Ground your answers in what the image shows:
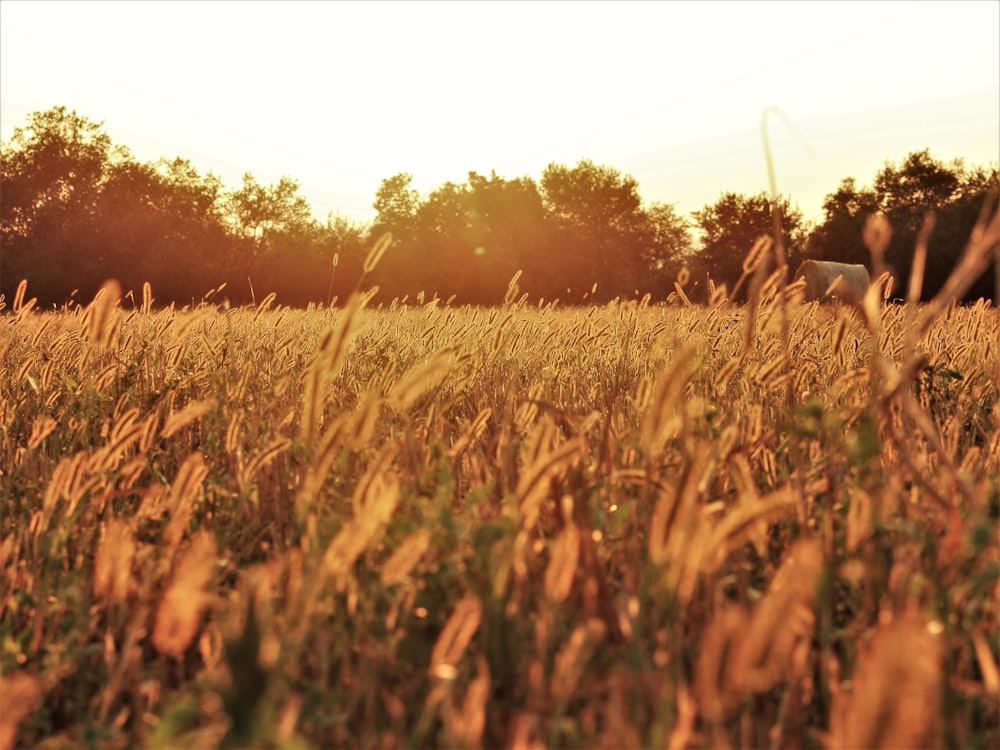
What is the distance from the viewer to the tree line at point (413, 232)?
33.5m

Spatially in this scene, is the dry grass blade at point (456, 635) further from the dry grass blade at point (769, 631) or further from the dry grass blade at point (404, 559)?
the dry grass blade at point (769, 631)

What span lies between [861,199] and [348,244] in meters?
23.3

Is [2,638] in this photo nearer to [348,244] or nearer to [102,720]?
[102,720]

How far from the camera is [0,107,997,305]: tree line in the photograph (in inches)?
1320

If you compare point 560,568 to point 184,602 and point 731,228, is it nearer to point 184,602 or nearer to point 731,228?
point 184,602

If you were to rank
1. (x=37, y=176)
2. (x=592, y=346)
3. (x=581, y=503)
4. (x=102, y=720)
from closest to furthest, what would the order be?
(x=102, y=720)
(x=581, y=503)
(x=592, y=346)
(x=37, y=176)

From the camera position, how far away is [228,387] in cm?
259

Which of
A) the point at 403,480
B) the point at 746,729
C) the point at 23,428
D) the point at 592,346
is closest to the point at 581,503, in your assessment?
the point at 403,480

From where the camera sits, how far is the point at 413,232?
4078 cm

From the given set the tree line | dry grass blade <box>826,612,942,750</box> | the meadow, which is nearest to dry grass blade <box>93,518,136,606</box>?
the meadow

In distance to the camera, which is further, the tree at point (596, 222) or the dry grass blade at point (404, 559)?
the tree at point (596, 222)

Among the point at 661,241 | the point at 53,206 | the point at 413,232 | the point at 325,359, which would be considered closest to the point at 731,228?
the point at 661,241

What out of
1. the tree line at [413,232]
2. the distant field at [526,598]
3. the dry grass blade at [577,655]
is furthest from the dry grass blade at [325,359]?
the tree line at [413,232]

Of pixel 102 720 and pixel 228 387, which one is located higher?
pixel 228 387
